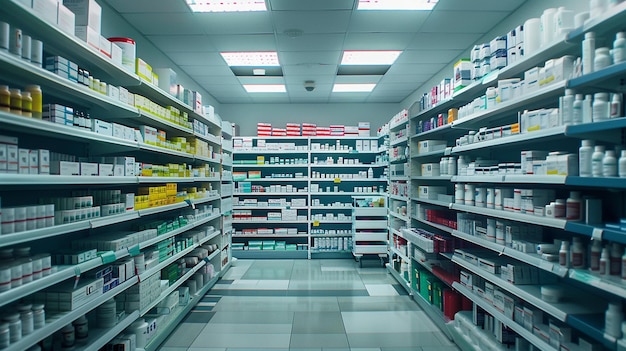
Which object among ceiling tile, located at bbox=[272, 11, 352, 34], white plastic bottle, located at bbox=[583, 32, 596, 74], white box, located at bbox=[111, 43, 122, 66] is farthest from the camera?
ceiling tile, located at bbox=[272, 11, 352, 34]

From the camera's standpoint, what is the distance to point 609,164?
198 centimetres

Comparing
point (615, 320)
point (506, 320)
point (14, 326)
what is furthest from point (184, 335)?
point (615, 320)

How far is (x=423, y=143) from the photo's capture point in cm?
523

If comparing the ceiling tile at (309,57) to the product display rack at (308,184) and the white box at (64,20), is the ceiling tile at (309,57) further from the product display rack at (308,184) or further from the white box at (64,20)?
the white box at (64,20)

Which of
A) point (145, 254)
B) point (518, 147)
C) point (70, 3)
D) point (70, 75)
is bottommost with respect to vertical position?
point (145, 254)

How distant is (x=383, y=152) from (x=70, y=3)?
6.72 metres

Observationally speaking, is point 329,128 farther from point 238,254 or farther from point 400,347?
point 400,347

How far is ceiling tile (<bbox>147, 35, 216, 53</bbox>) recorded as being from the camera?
4.87 m

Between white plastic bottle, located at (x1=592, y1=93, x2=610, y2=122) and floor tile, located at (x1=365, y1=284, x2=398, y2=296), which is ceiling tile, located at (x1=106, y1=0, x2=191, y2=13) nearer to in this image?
white plastic bottle, located at (x1=592, y1=93, x2=610, y2=122)

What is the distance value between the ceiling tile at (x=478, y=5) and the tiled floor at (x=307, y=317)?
3.73 m

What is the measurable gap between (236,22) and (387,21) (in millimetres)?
1859

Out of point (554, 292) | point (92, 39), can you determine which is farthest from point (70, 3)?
point (554, 292)

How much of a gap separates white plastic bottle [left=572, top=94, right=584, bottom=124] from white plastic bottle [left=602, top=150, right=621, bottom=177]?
281 millimetres

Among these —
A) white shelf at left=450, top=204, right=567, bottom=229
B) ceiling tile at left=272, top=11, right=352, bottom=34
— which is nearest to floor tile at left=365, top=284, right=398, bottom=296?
white shelf at left=450, top=204, right=567, bottom=229
